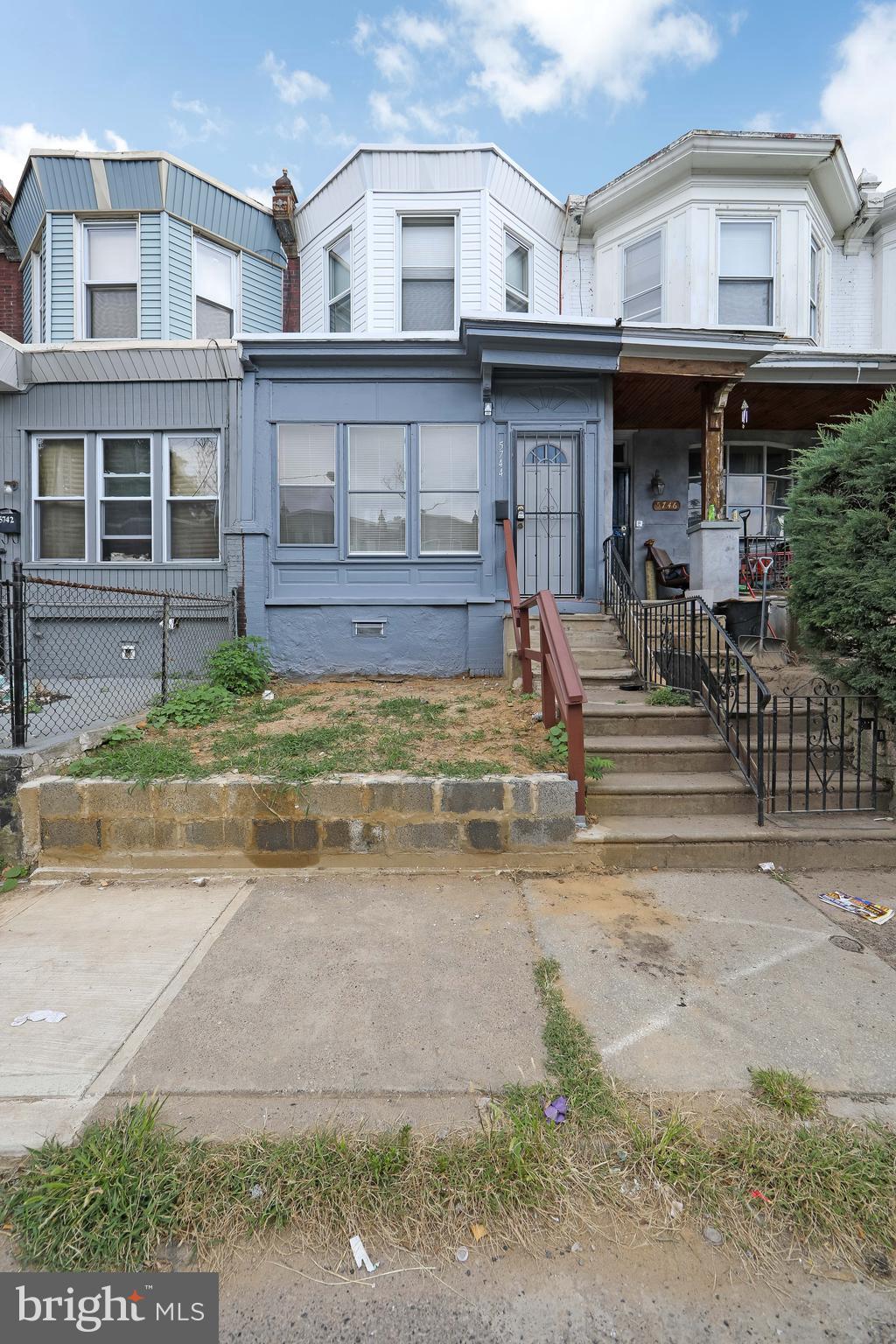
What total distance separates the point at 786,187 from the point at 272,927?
12.5m

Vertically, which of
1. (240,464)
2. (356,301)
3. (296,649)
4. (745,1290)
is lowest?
(745,1290)

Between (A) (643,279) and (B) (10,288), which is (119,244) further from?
(A) (643,279)

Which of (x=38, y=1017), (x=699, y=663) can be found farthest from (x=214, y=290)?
(x=38, y=1017)

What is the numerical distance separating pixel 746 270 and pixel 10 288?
1185 centimetres

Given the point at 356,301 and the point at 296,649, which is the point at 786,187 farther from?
the point at 296,649

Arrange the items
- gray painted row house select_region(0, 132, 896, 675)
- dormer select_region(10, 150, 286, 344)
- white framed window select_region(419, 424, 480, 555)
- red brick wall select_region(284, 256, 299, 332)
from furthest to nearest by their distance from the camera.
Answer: red brick wall select_region(284, 256, 299, 332) < dormer select_region(10, 150, 286, 344) < white framed window select_region(419, 424, 480, 555) < gray painted row house select_region(0, 132, 896, 675)

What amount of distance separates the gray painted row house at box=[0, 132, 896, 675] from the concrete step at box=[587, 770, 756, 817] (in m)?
3.89

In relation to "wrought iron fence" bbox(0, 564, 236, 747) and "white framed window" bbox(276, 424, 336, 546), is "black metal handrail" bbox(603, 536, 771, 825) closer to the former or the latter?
"white framed window" bbox(276, 424, 336, 546)

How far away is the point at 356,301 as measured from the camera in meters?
9.61

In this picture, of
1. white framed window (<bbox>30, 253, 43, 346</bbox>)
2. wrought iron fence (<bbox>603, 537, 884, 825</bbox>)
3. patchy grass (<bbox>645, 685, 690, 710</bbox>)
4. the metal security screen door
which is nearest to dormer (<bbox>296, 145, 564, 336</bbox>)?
the metal security screen door

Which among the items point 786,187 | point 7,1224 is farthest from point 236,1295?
point 786,187

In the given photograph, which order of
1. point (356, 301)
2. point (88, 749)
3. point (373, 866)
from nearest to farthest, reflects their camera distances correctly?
point (373, 866) → point (88, 749) → point (356, 301)

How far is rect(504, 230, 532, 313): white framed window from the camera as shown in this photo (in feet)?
32.4

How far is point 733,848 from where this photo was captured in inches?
163
